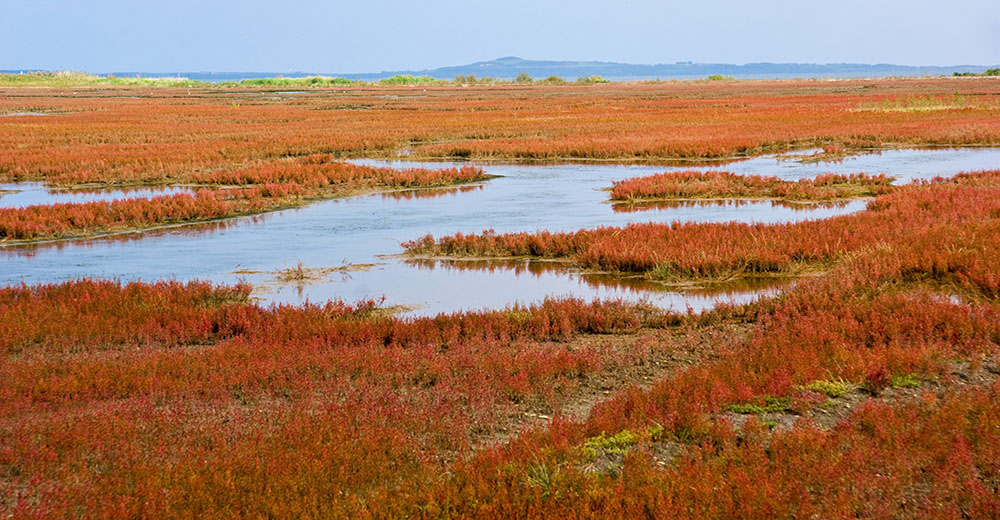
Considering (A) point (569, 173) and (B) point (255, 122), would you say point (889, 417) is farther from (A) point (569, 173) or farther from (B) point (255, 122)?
(B) point (255, 122)

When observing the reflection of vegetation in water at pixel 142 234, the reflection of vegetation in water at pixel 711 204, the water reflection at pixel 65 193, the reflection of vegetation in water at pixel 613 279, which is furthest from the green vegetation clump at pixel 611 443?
the water reflection at pixel 65 193

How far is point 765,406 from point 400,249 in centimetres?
1210

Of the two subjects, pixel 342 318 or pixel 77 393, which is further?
pixel 342 318

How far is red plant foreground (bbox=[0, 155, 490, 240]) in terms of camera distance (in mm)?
21125

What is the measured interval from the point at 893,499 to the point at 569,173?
90.1ft

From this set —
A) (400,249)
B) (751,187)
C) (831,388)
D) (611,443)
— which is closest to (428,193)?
(400,249)

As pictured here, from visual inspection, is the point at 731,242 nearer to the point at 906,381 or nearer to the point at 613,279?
the point at 613,279

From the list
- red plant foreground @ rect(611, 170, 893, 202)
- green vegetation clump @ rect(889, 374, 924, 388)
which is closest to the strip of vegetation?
red plant foreground @ rect(611, 170, 893, 202)

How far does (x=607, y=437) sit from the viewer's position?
730 cm

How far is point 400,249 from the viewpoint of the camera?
19016 millimetres

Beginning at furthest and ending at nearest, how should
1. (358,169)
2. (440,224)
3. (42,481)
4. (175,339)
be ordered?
(358,169) → (440,224) → (175,339) → (42,481)

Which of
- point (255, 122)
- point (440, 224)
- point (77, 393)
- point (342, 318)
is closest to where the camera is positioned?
point (77, 393)

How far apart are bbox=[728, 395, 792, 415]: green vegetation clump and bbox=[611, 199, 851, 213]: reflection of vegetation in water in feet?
51.2

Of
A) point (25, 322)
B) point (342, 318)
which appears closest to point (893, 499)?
point (342, 318)
